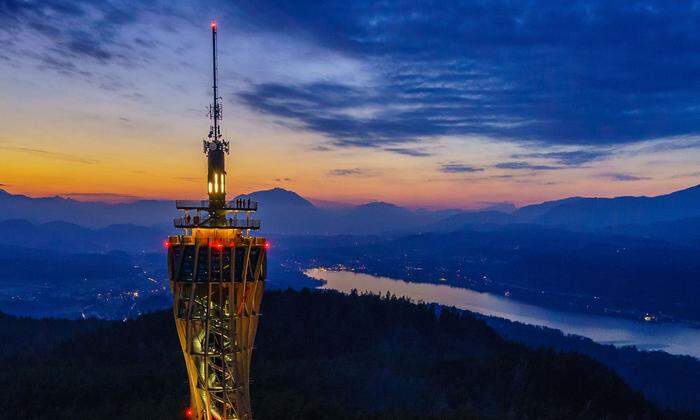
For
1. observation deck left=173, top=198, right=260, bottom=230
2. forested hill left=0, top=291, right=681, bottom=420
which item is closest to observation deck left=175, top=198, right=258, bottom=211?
observation deck left=173, top=198, right=260, bottom=230

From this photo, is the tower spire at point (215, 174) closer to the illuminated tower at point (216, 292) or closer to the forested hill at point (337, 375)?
the illuminated tower at point (216, 292)

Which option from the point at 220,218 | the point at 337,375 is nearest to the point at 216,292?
the point at 220,218

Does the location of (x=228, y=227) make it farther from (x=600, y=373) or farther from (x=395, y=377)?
(x=600, y=373)

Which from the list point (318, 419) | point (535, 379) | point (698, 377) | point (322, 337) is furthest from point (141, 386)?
point (698, 377)

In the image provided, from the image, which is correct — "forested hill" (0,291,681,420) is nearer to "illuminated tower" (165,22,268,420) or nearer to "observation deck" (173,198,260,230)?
"illuminated tower" (165,22,268,420)

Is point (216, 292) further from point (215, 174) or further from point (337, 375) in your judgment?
point (337, 375)

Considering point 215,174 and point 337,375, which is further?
point 337,375
